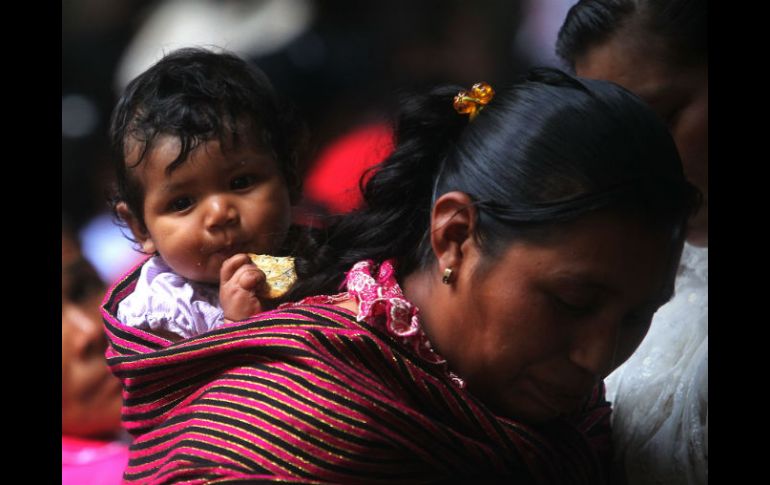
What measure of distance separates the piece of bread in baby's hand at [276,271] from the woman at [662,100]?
452 millimetres

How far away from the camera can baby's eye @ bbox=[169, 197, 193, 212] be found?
0.92 meters

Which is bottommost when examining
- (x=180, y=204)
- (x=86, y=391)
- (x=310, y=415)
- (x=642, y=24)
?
(x=86, y=391)

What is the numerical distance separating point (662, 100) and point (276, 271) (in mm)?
511

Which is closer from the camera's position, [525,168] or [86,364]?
[525,168]

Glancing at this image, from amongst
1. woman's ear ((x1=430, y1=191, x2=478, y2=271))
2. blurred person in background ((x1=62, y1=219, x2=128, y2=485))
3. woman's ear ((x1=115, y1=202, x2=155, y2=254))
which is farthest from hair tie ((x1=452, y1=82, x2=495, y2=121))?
blurred person in background ((x1=62, y1=219, x2=128, y2=485))

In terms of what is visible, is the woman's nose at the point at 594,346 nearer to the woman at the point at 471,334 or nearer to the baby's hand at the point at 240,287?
the woman at the point at 471,334

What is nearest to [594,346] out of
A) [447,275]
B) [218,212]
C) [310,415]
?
[447,275]

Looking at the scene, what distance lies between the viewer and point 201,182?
0.91 m

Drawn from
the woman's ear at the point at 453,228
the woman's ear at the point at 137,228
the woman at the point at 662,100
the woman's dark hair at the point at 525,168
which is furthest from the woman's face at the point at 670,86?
the woman's ear at the point at 137,228

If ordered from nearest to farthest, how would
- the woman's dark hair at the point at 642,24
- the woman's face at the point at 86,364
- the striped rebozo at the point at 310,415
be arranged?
the striped rebozo at the point at 310,415 < the woman's dark hair at the point at 642,24 < the woman's face at the point at 86,364

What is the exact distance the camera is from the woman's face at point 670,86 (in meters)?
1.07

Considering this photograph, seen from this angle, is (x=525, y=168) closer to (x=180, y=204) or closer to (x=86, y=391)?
(x=180, y=204)

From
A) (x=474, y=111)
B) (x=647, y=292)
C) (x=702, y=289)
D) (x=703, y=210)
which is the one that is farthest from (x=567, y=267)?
(x=702, y=289)

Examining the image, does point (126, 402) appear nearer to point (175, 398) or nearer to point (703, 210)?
point (175, 398)
